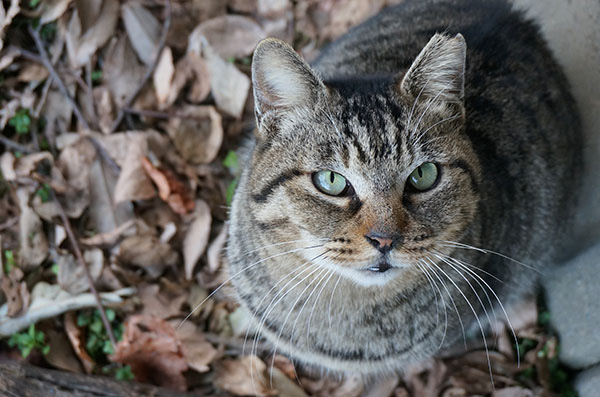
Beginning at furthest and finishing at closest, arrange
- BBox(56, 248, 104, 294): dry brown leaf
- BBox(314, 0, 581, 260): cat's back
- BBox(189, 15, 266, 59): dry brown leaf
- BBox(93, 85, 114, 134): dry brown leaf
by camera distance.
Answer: BBox(189, 15, 266, 59): dry brown leaf, BBox(93, 85, 114, 134): dry brown leaf, BBox(56, 248, 104, 294): dry brown leaf, BBox(314, 0, 581, 260): cat's back

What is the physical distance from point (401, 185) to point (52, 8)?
6.33 ft

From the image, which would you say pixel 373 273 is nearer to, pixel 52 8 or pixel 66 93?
pixel 66 93

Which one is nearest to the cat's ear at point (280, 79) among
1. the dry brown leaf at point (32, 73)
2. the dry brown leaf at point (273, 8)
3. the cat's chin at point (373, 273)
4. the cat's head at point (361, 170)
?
the cat's head at point (361, 170)

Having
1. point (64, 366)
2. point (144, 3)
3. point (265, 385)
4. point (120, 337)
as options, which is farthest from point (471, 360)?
point (144, 3)

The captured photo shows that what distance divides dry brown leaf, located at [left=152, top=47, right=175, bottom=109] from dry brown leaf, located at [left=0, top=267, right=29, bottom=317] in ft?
3.29

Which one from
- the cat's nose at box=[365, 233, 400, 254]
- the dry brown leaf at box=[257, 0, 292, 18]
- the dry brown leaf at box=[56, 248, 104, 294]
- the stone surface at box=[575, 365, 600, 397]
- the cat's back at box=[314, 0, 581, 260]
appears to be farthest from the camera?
the dry brown leaf at box=[257, 0, 292, 18]

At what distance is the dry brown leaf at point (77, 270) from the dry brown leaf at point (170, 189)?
37 cm

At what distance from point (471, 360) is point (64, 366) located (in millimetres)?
1614

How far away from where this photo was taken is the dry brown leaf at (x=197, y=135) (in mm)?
2785

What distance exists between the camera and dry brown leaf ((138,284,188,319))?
2.52 metres

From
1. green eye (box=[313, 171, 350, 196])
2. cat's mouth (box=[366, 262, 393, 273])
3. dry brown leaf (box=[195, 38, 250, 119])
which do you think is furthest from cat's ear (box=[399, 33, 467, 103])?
dry brown leaf (box=[195, 38, 250, 119])

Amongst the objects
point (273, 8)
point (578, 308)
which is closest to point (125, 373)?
point (578, 308)

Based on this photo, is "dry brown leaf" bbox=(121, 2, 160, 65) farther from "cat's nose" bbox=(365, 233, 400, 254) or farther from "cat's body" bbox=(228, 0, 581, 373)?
"cat's nose" bbox=(365, 233, 400, 254)

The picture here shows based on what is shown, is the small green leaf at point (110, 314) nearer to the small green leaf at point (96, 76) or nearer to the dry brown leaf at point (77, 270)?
the dry brown leaf at point (77, 270)
